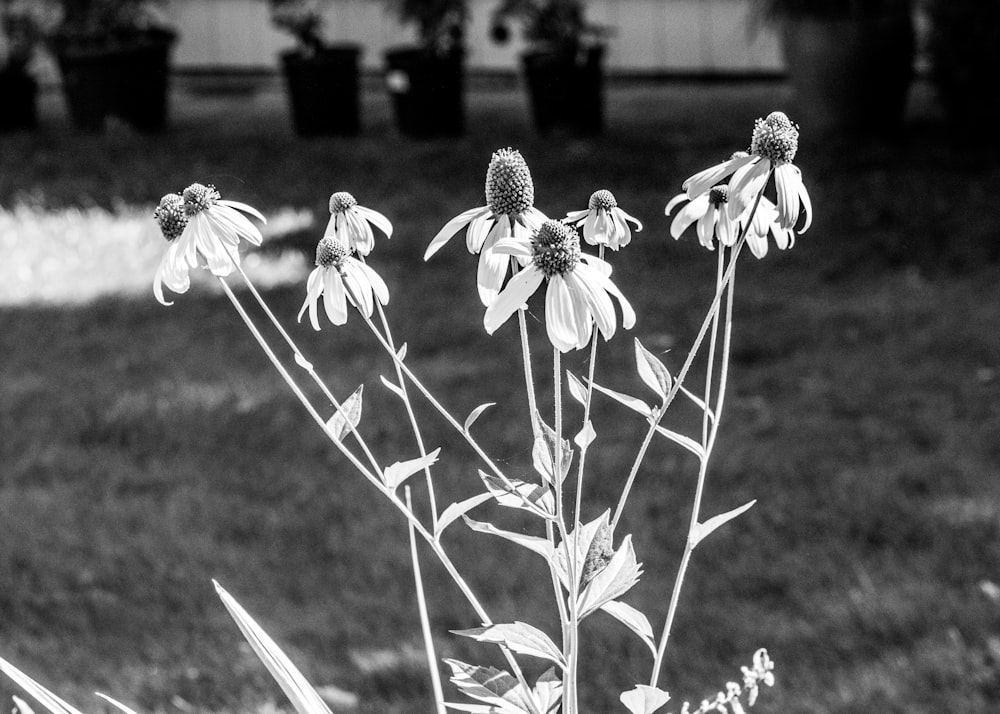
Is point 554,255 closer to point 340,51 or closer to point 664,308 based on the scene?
point 664,308

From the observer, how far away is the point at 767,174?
34.4 inches

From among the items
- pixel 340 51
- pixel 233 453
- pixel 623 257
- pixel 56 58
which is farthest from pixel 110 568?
pixel 56 58

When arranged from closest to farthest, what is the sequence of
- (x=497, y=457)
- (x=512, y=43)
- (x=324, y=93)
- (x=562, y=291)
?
(x=562, y=291), (x=497, y=457), (x=324, y=93), (x=512, y=43)

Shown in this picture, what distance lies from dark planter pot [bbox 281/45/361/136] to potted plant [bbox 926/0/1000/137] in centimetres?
321

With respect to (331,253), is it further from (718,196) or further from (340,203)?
(718,196)

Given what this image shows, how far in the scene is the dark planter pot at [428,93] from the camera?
7086mm

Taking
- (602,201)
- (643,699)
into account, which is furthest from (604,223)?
(643,699)

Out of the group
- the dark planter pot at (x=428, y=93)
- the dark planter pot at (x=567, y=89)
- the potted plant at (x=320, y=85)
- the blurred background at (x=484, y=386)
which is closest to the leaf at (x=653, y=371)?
the blurred background at (x=484, y=386)

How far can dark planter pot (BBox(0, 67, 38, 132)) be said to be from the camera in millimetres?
8141

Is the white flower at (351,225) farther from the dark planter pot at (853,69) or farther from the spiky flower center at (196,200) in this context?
the dark planter pot at (853,69)

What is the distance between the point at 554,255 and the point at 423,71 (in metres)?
6.50

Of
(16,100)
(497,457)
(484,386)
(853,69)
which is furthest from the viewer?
(16,100)

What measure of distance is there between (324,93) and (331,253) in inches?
260

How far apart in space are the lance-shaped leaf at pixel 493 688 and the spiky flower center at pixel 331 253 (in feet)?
1.02
